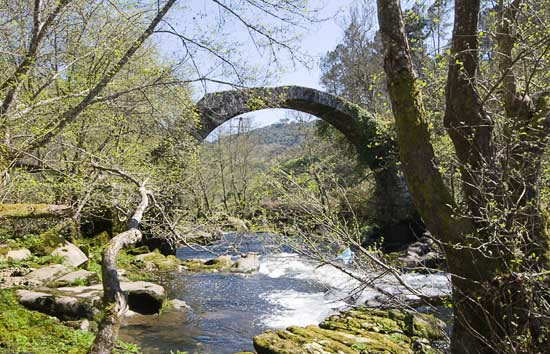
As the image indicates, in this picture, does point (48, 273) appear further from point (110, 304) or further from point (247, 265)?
point (110, 304)

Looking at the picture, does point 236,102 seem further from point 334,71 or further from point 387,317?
point 334,71

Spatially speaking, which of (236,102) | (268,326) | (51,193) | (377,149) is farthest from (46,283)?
(377,149)

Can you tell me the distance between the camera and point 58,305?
19.4 feet

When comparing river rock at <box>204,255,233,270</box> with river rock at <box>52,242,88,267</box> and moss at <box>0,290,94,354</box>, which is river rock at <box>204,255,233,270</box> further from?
moss at <box>0,290,94,354</box>

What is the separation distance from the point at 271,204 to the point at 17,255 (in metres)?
5.39

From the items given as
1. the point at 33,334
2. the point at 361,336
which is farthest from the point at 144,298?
the point at 361,336

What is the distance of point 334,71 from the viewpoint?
26.8 metres

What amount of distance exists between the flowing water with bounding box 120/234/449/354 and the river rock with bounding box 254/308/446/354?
0.38 m

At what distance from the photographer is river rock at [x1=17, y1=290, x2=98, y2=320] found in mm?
5816

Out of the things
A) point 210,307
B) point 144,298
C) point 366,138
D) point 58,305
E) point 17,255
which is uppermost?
point 366,138

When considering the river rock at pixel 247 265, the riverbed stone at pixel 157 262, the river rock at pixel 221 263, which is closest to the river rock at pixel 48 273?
the riverbed stone at pixel 157 262

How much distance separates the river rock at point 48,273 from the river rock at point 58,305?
125 cm

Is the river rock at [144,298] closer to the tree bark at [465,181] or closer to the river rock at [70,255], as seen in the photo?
the river rock at [70,255]

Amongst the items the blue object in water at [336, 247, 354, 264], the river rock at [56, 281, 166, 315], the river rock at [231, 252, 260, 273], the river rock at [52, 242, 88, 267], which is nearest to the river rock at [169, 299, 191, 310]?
the river rock at [56, 281, 166, 315]
